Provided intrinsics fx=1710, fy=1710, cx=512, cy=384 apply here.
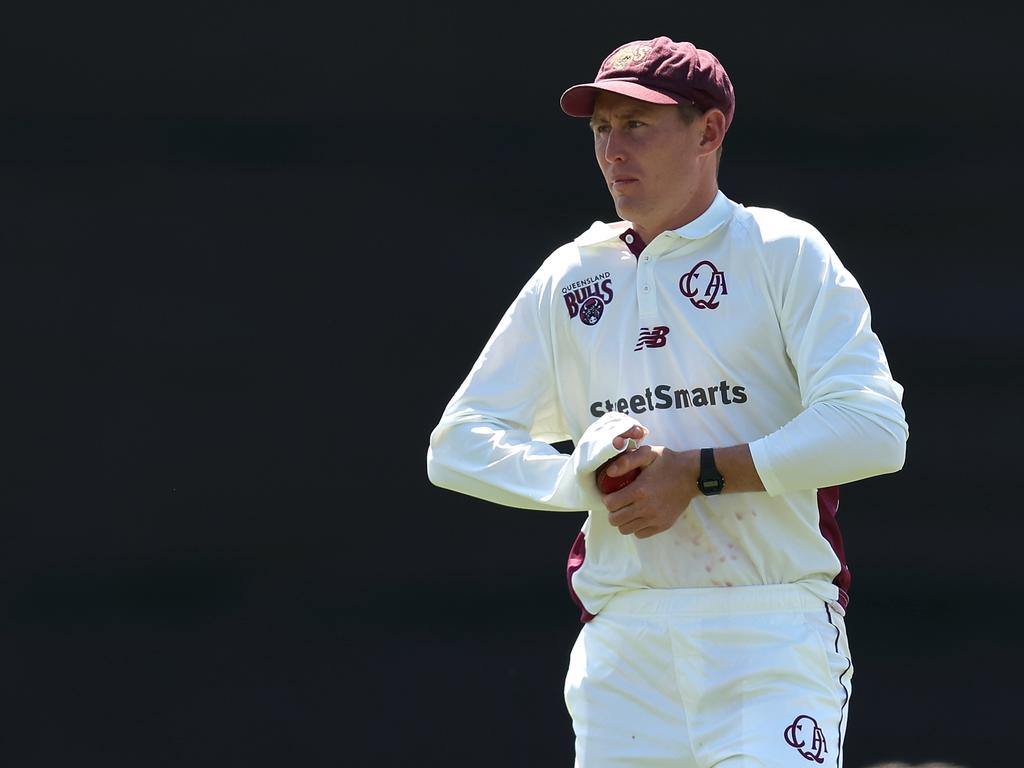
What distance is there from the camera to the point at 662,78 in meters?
2.56

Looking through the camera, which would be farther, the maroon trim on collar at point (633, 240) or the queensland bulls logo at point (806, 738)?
the maroon trim on collar at point (633, 240)

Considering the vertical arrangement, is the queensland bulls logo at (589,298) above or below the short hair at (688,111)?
below

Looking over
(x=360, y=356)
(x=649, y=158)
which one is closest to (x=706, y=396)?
(x=649, y=158)

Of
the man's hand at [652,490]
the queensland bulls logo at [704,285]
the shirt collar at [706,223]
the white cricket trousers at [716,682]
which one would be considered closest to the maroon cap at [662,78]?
the shirt collar at [706,223]

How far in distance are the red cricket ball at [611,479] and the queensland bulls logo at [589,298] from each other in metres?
0.29

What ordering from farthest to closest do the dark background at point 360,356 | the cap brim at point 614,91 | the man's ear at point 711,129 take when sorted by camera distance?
the dark background at point 360,356, the man's ear at point 711,129, the cap brim at point 614,91

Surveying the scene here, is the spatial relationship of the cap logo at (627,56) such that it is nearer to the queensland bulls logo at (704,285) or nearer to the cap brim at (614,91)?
the cap brim at (614,91)

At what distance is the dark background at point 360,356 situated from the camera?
142 inches

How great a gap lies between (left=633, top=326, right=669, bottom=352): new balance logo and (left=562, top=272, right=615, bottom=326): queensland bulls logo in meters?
0.08

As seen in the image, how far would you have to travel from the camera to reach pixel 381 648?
143 inches

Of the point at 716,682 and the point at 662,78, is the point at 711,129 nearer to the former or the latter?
the point at 662,78

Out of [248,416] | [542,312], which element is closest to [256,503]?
[248,416]

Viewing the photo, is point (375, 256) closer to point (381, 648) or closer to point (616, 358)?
point (381, 648)

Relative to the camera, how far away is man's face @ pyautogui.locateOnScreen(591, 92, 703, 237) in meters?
2.59
